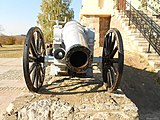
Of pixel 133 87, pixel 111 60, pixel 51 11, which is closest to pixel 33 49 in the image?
pixel 111 60

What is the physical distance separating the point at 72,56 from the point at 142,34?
22.6ft

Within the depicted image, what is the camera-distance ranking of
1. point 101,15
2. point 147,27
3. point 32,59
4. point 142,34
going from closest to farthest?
point 32,59 → point 142,34 → point 147,27 → point 101,15

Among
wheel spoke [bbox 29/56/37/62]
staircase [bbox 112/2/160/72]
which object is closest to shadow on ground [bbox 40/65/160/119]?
wheel spoke [bbox 29/56/37/62]

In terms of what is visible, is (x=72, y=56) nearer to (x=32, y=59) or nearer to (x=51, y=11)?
(x=32, y=59)

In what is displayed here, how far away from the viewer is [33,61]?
444cm

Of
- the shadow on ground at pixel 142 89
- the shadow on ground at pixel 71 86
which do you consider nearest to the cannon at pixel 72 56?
the shadow on ground at pixel 71 86

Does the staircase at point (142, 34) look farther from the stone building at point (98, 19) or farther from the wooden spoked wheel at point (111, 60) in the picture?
the wooden spoked wheel at point (111, 60)

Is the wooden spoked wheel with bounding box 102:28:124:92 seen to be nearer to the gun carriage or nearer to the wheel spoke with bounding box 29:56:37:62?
the gun carriage

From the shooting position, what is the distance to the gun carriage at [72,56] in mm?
3631

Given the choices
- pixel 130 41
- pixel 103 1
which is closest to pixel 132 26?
pixel 130 41

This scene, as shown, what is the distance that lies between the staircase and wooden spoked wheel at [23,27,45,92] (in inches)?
185

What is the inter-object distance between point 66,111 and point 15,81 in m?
5.87

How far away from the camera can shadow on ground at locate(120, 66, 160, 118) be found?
6.48 m

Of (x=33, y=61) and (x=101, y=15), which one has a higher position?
(x=101, y=15)
